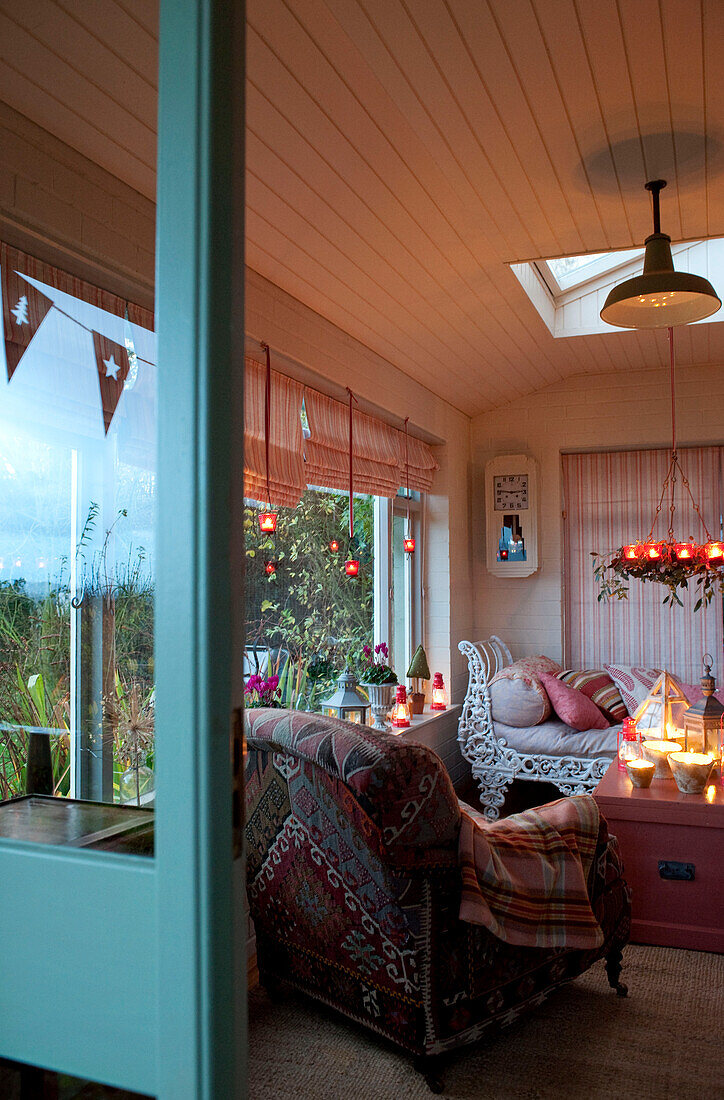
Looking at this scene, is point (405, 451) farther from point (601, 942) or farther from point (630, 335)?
point (601, 942)

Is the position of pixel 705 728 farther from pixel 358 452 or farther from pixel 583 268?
pixel 583 268

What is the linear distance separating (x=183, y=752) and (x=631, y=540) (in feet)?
18.2

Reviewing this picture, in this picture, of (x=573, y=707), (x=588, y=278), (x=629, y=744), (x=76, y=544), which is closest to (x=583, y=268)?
(x=588, y=278)

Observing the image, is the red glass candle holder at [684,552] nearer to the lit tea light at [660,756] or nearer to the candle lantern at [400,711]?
the lit tea light at [660,756]

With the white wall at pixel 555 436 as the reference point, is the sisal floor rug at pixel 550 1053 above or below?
below

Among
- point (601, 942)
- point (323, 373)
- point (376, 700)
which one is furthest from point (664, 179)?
point (376, 700)

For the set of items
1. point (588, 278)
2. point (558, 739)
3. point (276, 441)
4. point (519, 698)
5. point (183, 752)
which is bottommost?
point (558, 739)

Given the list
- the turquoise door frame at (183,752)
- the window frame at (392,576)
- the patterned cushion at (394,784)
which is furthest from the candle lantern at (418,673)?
the turquoise door frame at (183,752)

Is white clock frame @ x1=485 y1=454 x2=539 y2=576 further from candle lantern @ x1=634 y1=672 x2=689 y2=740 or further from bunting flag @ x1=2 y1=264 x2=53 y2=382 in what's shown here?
bunting flag @ x1=2 y1=264 x2=53 y2=382

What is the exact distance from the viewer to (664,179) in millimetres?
3109

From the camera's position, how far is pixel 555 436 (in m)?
6.21

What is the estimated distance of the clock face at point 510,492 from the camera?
6.12 meters

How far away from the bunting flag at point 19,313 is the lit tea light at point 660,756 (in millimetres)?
2999

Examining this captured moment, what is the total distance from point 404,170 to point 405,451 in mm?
2394
